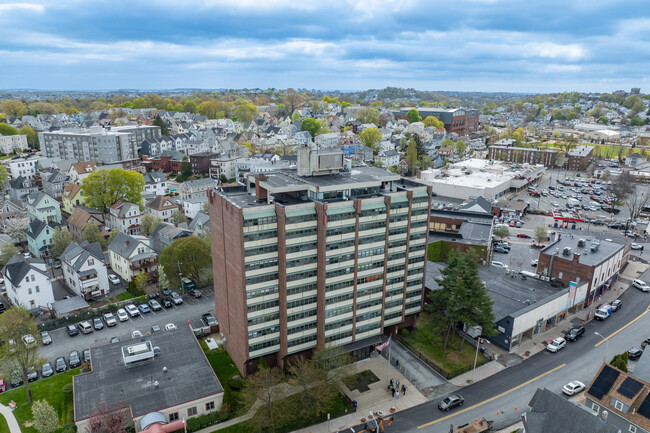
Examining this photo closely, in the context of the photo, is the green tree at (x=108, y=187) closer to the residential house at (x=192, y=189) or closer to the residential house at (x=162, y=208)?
the residential house at (x=162, y=208)

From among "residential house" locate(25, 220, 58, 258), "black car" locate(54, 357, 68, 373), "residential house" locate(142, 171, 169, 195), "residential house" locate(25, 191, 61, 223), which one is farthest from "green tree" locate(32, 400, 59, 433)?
"residential house" locate(142, 171, 169, 195)

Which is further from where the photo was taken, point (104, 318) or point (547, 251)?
point (547, 251)

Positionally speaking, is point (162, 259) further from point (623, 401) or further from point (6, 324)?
point (623, 401)

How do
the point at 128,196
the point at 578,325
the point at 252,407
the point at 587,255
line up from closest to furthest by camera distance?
the point at 252,407 → the point at 578,325 → the point at 587,255 → the point at 128,196

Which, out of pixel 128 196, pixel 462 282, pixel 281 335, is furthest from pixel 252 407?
pixel 128 196

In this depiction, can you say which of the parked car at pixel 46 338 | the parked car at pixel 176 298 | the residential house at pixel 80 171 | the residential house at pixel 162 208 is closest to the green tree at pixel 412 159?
the residential house at pixel 162 208

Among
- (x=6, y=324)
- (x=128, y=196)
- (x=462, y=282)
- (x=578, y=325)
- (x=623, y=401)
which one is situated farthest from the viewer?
(x=128, y=196)

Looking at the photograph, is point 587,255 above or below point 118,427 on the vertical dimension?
above

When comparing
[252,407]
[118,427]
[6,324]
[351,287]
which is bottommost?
[252,407]
